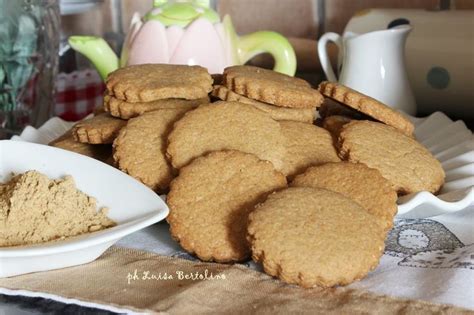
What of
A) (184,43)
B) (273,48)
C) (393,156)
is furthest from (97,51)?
(393,156)

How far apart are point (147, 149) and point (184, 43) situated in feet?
0.93

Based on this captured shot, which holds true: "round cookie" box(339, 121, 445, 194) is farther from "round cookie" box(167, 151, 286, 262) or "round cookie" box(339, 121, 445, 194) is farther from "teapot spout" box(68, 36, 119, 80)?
"teapot spout" box(68, 36, 119, 80)

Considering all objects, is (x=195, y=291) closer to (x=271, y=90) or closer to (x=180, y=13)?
(x=271, y=90)

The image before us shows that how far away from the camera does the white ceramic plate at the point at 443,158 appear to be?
64 centimetres

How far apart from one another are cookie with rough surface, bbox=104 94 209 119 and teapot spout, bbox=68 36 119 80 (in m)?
0.22

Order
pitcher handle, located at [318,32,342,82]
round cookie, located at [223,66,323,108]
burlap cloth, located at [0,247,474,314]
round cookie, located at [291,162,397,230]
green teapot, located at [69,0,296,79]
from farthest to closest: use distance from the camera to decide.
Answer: pitcher handle, located at [318,32,342,82], green teapot, located at [69,0,296,79], round cookie, located at [223,66,323,108], round cookie, located at [291,162,397,230], burlap cloth, located at [0,247,474,314]

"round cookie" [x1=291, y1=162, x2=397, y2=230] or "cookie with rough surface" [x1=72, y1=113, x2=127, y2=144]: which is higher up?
"cookie with rough surface" [x1=72, y1=113, x2=127, y2=144]

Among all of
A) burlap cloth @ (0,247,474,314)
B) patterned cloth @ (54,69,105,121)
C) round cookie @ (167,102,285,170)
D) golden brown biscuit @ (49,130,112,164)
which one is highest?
round cookie @ (167,102,285,170)

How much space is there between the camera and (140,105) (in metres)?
0.74

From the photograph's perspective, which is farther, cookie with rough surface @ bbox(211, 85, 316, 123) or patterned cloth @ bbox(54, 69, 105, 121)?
patterned cloth @ bbox(54, 69, 105, 121)

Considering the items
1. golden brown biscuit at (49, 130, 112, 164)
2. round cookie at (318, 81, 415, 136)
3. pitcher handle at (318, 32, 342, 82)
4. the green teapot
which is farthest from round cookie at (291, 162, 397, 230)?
pitcher handle at (318, 32, 342, 82)

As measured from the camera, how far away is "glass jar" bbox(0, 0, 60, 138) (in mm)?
1116

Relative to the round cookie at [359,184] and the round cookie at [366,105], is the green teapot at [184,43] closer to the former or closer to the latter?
the round cookie at [366,105]

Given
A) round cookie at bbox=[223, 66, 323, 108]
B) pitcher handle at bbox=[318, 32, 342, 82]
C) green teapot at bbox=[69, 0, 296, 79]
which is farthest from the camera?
pitcher handle at bbox=[318, 32, 342, 82]
